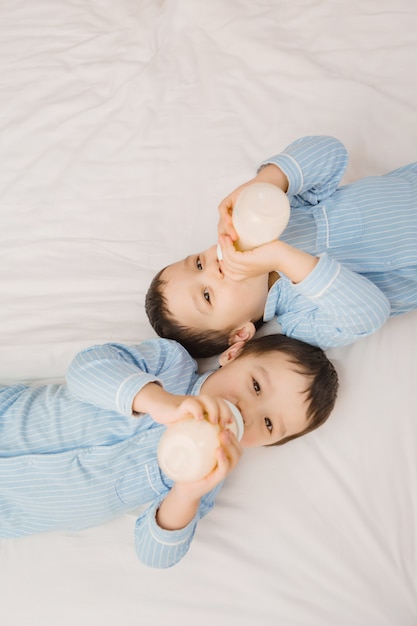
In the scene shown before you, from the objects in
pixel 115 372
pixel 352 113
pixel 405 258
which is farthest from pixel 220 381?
pixel 352 113

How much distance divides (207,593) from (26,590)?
12.9 inches

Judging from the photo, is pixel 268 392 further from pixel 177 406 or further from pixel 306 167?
pixel 306 167

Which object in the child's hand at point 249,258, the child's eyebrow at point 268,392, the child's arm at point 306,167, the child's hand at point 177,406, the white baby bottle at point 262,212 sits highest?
the white baby bottle at point 262,212

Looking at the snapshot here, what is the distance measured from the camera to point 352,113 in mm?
1541

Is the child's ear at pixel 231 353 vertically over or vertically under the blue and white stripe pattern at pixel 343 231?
under

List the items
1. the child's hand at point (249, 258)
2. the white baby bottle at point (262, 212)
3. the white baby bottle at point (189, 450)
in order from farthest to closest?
the child's hand at point (249, 258) → the white baby bottle at point (262, 212) → the white baby bottle at point (189, 450)

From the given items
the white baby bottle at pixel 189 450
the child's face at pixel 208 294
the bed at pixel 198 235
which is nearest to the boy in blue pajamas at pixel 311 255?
the child's face at pixel 208 294

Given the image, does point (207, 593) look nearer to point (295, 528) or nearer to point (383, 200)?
point (295, 528)

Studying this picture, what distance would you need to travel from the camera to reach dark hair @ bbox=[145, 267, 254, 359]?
1271 mm

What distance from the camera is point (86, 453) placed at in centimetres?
117

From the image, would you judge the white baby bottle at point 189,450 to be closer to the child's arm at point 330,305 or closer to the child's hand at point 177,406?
the child's hand at point 177,406

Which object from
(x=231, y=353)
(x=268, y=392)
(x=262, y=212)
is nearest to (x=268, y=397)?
(x=268, y=392)

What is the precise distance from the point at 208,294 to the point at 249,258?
21cm

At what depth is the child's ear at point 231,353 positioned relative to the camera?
3.97 ft
